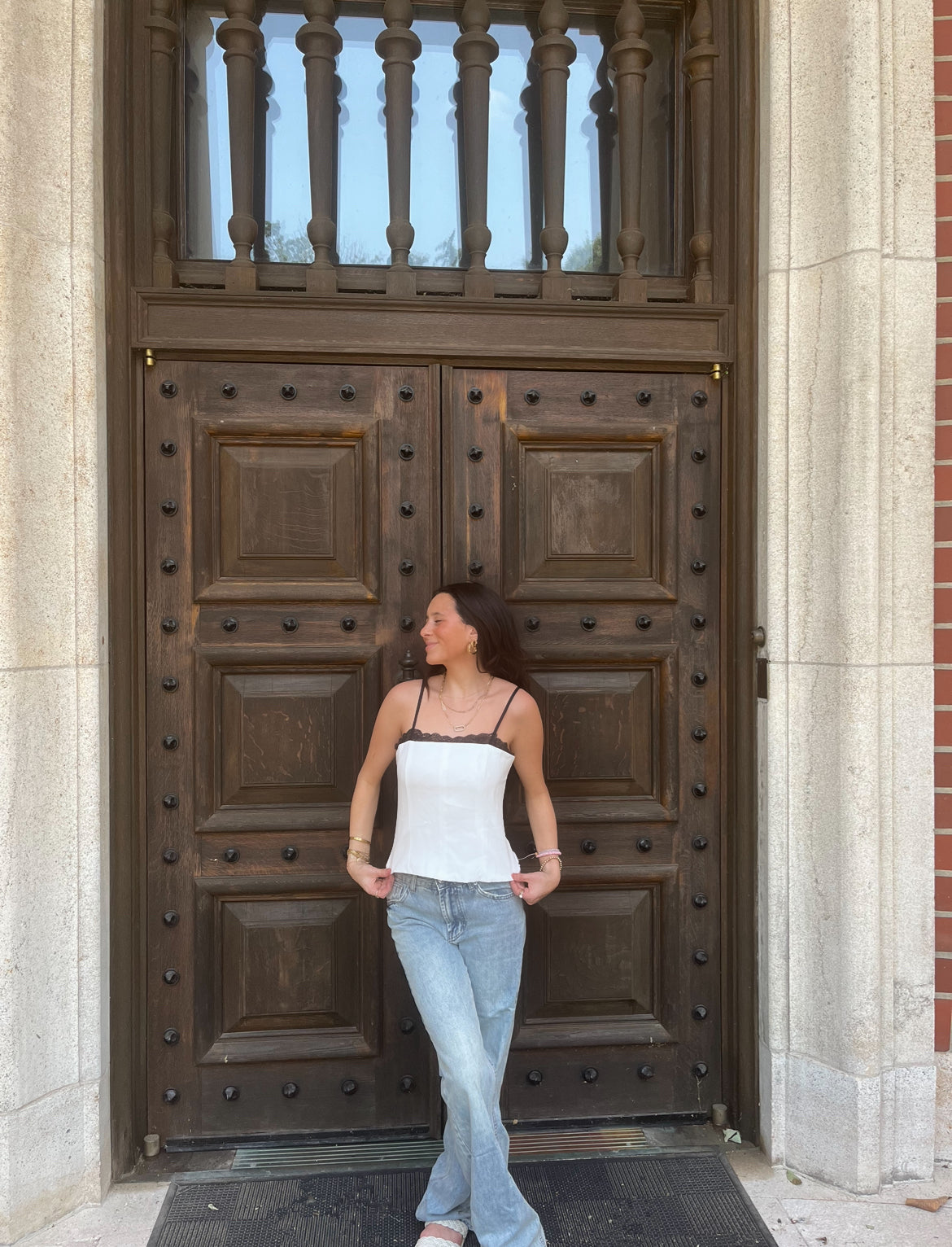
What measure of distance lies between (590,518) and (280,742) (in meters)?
1.36

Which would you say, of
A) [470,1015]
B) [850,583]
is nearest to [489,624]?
[470,1015]

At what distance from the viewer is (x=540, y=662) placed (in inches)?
130

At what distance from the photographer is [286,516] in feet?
10.6

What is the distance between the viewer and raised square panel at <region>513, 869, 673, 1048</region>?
11.0ft

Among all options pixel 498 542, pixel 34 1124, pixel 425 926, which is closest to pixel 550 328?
pixel 498 542

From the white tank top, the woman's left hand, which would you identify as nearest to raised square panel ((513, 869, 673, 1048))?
the woman's left hand

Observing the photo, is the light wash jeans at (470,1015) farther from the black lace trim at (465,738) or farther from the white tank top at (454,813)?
the black lace trim at (465,738)

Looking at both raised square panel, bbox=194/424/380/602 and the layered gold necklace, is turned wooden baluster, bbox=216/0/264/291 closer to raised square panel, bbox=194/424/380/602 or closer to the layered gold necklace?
raised square panel, bbox=194/424/380/602

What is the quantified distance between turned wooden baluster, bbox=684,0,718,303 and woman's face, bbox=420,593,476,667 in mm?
1547

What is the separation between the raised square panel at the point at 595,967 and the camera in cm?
334

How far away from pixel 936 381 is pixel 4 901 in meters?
3.37

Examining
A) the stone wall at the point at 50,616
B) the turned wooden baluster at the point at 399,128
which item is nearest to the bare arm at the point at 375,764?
the stone wall at the point at 50,616

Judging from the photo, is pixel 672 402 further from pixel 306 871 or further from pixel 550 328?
pixel 306 871

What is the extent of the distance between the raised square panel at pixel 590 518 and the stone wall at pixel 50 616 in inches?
56.3
